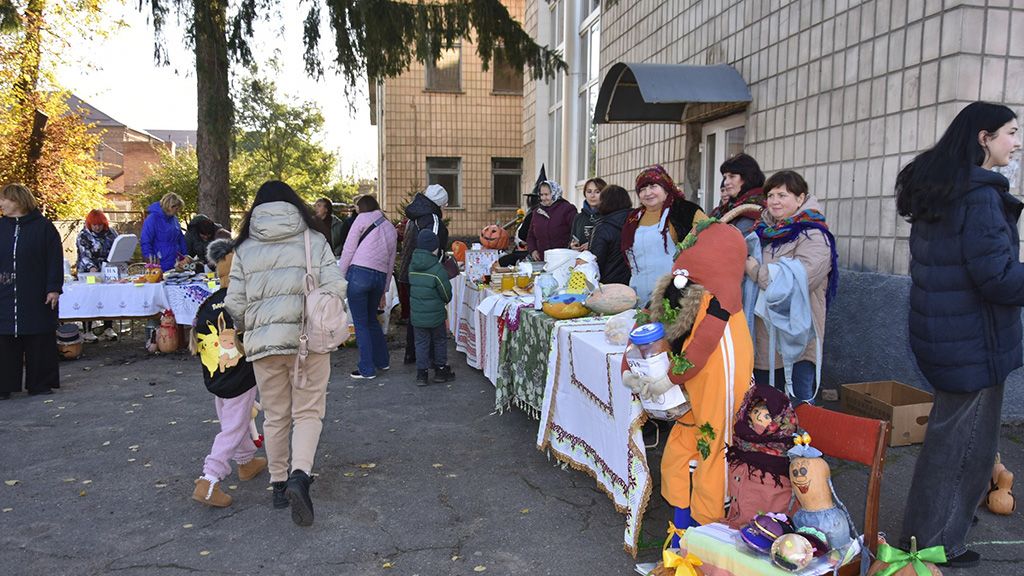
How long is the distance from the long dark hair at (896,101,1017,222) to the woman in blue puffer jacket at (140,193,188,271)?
8496 millimetres

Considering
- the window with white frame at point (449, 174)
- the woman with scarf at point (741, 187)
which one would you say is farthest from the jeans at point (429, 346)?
the window with white frame at point (449, 174)

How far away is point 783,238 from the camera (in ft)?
13.7

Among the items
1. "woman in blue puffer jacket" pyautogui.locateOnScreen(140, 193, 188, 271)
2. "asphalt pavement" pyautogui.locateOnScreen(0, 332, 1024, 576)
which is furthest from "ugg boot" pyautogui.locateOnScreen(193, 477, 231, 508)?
"woman in blue puffer jacket" pyautogui.locateOnScreen(140, 193, 188, 271)

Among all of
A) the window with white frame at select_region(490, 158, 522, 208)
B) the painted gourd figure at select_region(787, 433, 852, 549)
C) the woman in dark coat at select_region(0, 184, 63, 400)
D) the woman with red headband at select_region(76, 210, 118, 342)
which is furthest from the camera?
the window with white frame at select_region(490, 158, 522, 208)

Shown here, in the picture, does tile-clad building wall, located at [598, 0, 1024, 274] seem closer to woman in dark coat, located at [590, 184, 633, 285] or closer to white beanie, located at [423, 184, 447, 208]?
woman in dark coat, located at [590, 184, 633, 285]

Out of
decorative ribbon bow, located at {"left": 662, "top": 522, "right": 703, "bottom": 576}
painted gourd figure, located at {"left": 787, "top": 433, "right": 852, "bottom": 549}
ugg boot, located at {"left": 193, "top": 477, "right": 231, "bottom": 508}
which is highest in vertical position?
painted gourd figure, located at {"left": 787, "top": 433, "right": 852, "bottom": 549}

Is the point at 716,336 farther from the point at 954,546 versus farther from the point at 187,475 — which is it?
the point at 187,475

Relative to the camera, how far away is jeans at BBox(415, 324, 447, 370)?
270 inches

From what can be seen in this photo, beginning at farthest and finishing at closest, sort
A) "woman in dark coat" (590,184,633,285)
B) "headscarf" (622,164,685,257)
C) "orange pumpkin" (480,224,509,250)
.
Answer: "orange pumpkin" (480,224,509,250)
"woman in dark coat" (590,184,633,285)
"headscarf" (622,164,685,257)

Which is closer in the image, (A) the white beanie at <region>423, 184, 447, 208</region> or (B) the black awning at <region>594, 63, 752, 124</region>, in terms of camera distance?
(B) the black awning at <region>594, 63, 752, 124</region>

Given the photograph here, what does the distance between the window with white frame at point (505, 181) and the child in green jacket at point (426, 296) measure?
13.0 meters

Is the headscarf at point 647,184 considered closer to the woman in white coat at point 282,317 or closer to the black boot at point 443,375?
the woman in white coat at point 282,317

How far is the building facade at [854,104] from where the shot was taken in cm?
483

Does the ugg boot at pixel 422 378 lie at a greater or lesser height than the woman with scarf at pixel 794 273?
lesser
